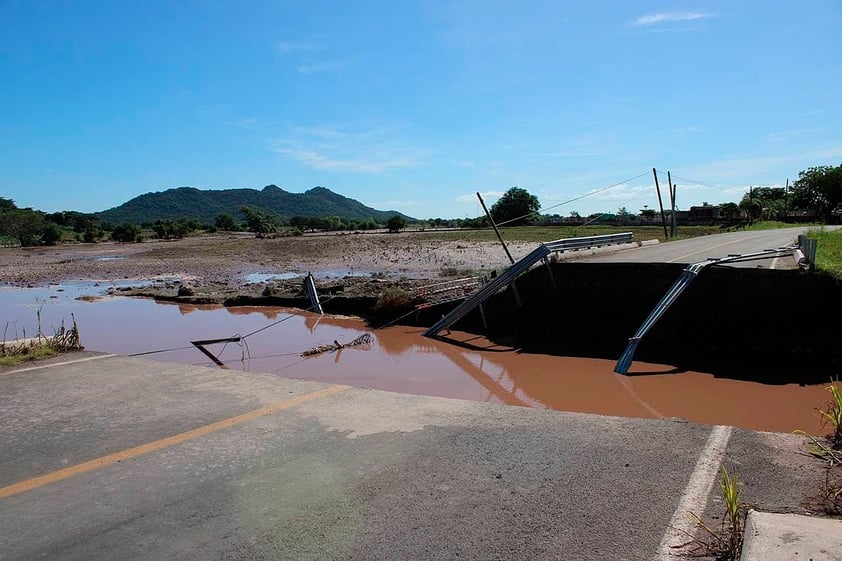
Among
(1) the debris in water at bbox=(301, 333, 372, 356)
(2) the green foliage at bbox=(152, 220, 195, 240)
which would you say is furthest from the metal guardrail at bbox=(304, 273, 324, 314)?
(2) the green foliage at bbox=(152, 220, 195, 240)

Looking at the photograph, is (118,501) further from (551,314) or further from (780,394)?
(551,314)

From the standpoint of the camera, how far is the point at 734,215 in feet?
203

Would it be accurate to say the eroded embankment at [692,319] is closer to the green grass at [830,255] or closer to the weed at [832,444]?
the green grass at [830,255]

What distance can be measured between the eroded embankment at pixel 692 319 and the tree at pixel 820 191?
150 feet

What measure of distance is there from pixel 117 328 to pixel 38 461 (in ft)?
49.4

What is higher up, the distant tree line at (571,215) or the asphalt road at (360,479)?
the distant tree line at (571,215)

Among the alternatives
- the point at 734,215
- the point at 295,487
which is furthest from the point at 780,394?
the point at 734,215

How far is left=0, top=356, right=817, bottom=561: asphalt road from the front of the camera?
359cm

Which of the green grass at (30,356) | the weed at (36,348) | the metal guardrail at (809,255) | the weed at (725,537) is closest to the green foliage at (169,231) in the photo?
the weed at (36,348)

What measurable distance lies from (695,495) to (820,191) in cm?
6127

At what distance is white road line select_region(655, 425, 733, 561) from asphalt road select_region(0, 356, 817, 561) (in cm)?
1

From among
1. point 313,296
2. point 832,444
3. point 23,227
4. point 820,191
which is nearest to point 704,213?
point 820,191

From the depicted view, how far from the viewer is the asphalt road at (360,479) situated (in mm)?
3594

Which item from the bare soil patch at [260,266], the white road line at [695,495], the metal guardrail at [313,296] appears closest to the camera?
the white road line at [695,495]
